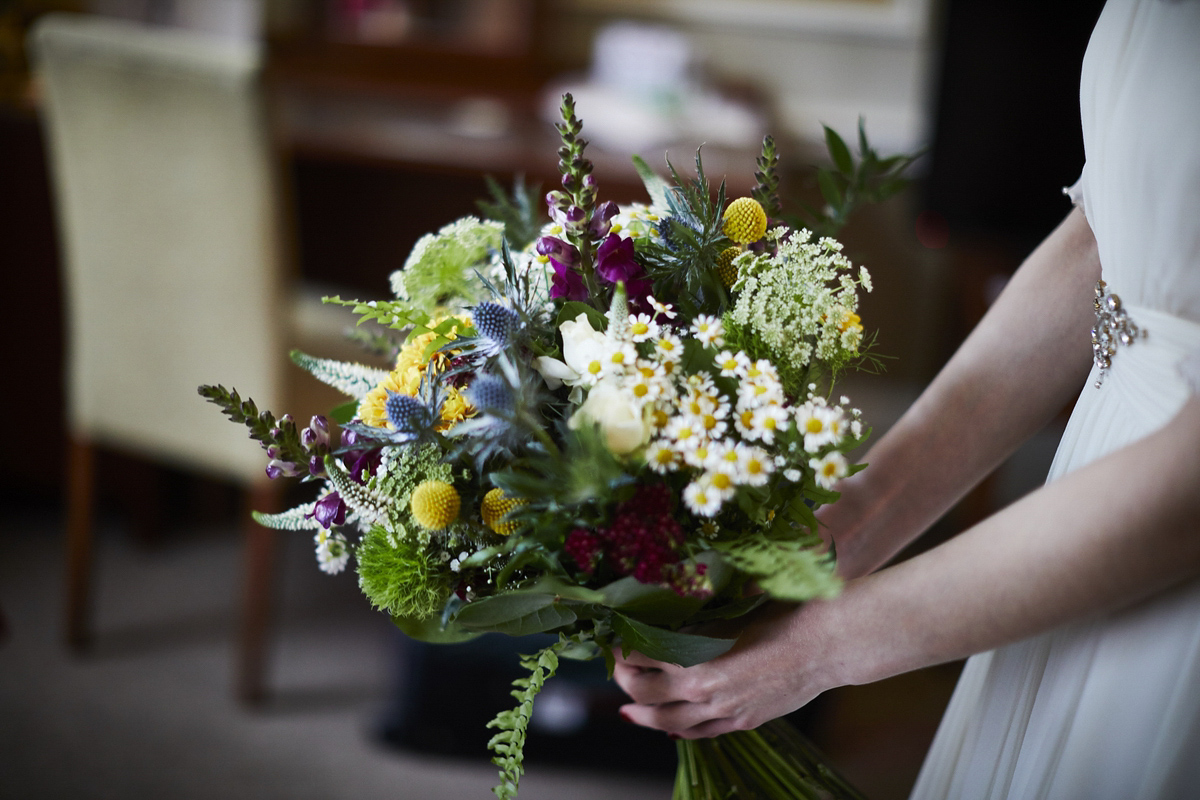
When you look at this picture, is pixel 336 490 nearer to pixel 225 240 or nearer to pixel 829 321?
pixel 829 321

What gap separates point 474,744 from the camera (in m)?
1.77

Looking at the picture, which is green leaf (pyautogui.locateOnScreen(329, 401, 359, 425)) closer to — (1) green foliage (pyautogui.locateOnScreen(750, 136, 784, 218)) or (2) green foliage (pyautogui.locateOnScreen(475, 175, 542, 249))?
(2) green foliage (pyautogui.locateOnScreen(475, 175, 542, 249))

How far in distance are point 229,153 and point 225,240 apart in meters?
0.16

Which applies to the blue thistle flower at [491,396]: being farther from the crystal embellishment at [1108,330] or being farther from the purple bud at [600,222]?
the crystal embellishment at [1108,330]

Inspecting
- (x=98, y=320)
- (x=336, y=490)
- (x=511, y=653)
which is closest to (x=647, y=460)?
(x=336, y=490)

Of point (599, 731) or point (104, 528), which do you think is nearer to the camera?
point (599, 731)

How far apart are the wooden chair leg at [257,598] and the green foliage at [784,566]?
1.40 m

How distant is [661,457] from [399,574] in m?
0.21

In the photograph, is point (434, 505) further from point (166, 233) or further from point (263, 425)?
point (166, 233)

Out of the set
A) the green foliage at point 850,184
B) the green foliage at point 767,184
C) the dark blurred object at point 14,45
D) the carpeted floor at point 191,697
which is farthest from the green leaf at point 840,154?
the dark blurred object at point 14,45

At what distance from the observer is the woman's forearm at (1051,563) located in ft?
1.81

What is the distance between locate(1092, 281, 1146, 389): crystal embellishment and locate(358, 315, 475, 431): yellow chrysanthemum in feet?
1.55

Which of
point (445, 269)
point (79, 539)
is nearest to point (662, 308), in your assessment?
point (445, 269)

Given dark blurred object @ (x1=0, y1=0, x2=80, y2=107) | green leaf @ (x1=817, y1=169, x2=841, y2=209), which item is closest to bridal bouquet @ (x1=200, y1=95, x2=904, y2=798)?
green leaf @ (x1=817, y1=169, x2=841, y2=209)
